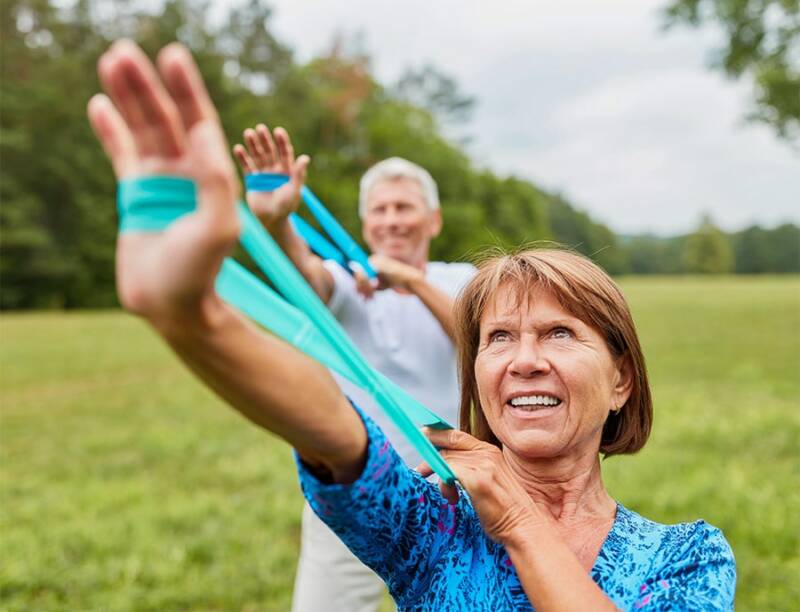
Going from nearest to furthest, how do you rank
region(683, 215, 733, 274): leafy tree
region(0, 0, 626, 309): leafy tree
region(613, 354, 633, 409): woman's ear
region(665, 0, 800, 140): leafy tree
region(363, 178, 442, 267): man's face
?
region(613, 354, 633, 409): woman's ear < region(363, 178, 442, 267): man's face < region(665, 0, 800, 140): leafy tree < region(0, 0, 626, 309): leafy tree < region(683, 215, 733, 274): leafy tree

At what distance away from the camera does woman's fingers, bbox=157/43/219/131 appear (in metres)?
0.73

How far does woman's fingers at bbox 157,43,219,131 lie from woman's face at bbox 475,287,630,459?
838 mm

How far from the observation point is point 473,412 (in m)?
1.74

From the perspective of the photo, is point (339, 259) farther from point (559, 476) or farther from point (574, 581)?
point (574, 581)

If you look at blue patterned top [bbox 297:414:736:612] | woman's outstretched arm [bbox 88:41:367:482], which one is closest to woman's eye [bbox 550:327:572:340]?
blue patterned top [bbox 297:414:736:612]

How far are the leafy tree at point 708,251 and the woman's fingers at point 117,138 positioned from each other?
10752 centimetres

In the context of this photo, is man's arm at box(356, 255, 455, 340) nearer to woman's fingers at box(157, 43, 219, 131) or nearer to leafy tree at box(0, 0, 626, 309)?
woman's fingers at box(157, 43, 219, 131)

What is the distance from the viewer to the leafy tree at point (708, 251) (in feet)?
335

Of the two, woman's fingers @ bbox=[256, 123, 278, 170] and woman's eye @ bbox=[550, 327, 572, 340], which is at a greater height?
woman's fingers @ bbox=[256, 123, 278, 170]

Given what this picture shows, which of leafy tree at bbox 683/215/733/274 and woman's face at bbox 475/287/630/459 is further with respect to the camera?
leafy tree at bbox 683/215/733/274

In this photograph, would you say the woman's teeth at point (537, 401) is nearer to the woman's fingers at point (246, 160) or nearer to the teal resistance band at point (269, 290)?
the teal resistance band at point (269, 290)

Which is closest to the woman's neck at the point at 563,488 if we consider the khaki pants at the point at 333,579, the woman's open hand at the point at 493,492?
the woman's open hand at the point at 493,492

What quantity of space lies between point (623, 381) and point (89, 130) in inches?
1501

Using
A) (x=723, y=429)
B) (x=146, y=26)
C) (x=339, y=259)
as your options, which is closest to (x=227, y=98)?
(x=146, y=26)
